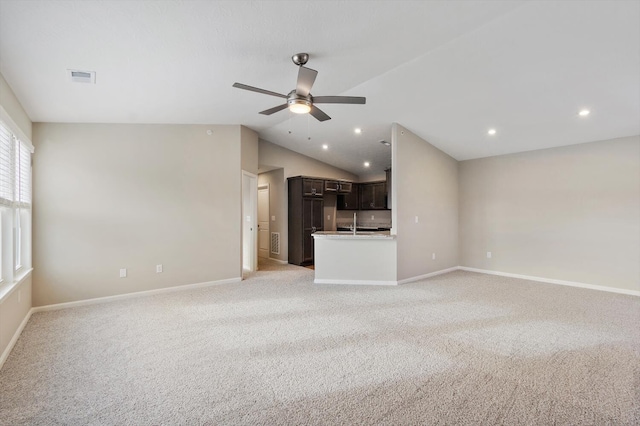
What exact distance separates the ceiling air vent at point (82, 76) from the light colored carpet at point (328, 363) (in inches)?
99.8

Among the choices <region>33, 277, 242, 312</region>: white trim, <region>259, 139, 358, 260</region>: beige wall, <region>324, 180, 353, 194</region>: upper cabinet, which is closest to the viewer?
<region>33, 277, 242, 312</region>: white trim

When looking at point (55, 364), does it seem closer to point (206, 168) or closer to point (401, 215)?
point (206, 168)

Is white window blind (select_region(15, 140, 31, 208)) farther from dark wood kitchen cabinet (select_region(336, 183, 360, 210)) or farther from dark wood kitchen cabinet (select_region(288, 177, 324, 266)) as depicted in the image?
dark wood kitchen cabinet (select_region(336, 183, 360, 210))

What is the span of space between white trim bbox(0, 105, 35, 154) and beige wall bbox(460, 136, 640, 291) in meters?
7.01

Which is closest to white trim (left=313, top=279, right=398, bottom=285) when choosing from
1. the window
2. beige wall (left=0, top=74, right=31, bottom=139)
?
the window

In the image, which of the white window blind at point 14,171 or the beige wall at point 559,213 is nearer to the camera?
the white window blind at point 14,171

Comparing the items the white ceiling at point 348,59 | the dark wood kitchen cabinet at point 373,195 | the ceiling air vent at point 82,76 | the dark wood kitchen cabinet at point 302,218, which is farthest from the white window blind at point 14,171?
the dark wood kitchen cabinet at point 373,195

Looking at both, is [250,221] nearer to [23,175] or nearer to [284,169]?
[284,169]

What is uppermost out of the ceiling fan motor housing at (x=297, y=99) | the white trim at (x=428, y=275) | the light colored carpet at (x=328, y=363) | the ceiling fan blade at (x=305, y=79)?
the ceiling fan blade at (x=305, y=79)

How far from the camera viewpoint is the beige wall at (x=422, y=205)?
17.6ft

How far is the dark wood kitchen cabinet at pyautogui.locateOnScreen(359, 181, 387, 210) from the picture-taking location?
795 centimetres

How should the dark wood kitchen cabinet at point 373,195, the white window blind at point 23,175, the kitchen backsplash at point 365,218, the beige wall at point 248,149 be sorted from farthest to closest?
1. the kitchen backsplash at point 365,218
2. the dark wood kitchen cabinet at point 373,195
3. the beige wall at point 248,149
4. the white window blind at point 23,175

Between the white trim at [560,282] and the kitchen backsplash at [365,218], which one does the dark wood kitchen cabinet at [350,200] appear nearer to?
the kitchen backsplash at [365,218]

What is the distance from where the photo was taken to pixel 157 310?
396 centimetres
